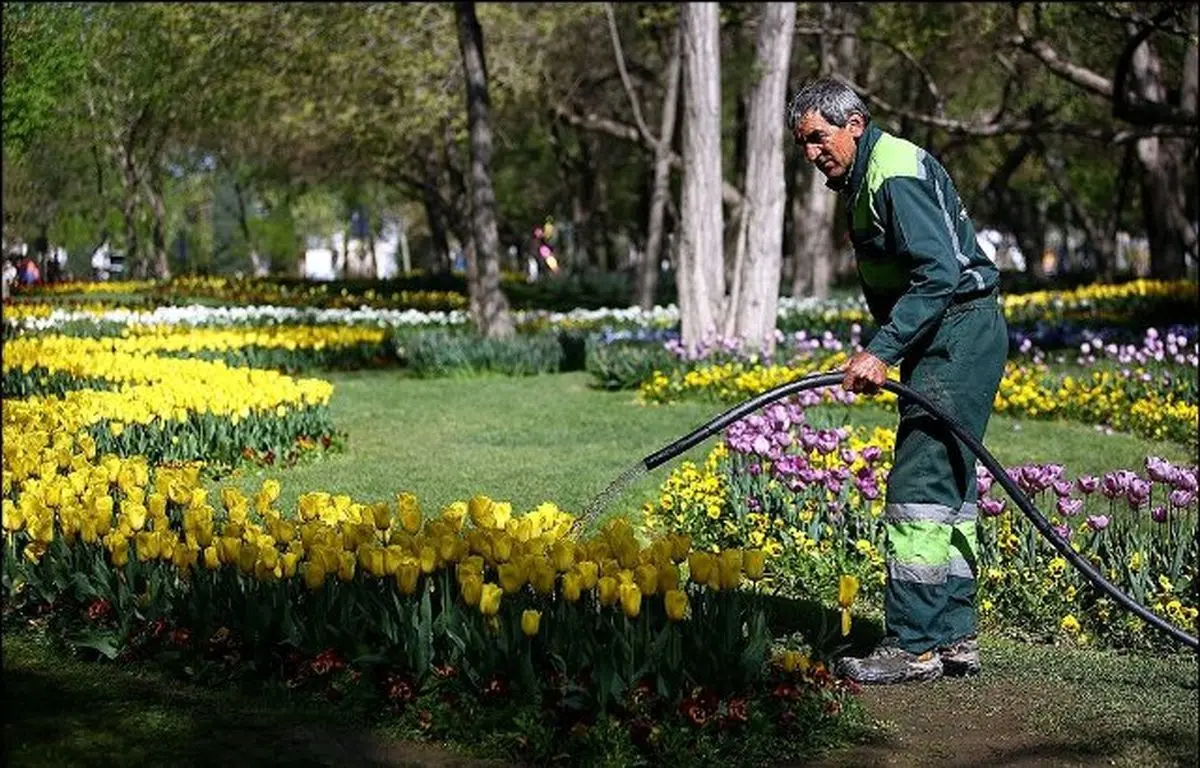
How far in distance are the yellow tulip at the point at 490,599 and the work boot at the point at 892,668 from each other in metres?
1.28

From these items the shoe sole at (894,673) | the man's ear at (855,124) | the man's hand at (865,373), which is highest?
the man's ear at (855,124)

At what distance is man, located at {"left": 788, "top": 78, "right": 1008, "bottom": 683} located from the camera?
5.04 metres

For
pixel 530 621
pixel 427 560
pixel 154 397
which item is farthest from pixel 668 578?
pixel 154 397

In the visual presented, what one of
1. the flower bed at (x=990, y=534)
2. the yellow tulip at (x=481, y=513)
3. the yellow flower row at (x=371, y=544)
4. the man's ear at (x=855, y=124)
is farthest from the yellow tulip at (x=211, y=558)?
the flower bed at (x=990, y=534)

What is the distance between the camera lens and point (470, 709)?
15.0 feet

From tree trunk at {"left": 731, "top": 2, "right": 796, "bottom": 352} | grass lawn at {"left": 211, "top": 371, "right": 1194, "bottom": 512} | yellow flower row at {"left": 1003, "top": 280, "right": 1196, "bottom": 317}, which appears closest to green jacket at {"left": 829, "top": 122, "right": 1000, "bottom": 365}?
grass lawn at {"left": 211, "top": 371, "right": 1194, "bottom": 512}

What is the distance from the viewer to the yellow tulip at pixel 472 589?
459 centimetres

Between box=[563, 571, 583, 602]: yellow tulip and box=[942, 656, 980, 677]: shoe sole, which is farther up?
box=[563, 571, 583, 602]: yellow tulip

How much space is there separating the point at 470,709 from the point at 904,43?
2235 centimetres

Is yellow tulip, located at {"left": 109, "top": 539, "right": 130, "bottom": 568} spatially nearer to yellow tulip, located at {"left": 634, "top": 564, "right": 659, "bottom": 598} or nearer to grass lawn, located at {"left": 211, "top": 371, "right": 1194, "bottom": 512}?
yellow tulip, located at {"left": 634, "top": 564, "right": 659, "bottom": 598}

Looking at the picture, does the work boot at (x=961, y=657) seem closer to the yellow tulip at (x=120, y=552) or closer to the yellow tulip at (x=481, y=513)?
the yellow tulip at (x=481, y=513)

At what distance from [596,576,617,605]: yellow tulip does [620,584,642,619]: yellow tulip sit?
41 mm

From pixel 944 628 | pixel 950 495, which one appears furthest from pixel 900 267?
pixel 944 628

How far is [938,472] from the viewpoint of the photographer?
17.0ft
